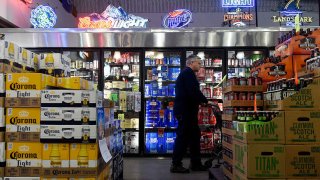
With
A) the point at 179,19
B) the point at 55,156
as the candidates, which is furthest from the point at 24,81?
the point at 179,19

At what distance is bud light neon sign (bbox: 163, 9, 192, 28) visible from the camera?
994 cm

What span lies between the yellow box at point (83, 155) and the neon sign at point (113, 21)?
6427 mm

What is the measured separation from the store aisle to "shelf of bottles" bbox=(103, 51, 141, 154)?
847 millimetres

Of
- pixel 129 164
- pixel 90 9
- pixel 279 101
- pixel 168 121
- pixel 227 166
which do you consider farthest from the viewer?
pixel 90 9

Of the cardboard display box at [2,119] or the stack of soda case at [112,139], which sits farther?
the stack of soda case at [112,139]

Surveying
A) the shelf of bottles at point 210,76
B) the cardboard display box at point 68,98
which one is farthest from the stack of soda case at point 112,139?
the shelf of bottles at point 210,76

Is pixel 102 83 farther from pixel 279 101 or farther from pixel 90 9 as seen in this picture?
pixel 90 9

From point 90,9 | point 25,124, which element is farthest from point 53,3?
point 25,124

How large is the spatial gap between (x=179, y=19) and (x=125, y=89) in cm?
247

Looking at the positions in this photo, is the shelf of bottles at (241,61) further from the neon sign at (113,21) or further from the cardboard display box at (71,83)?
the cardboard display box at (71,83)

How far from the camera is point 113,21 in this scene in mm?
9875

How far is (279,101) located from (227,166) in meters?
1.24

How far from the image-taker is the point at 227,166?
4586 mm

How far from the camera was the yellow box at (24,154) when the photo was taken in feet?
12.3
